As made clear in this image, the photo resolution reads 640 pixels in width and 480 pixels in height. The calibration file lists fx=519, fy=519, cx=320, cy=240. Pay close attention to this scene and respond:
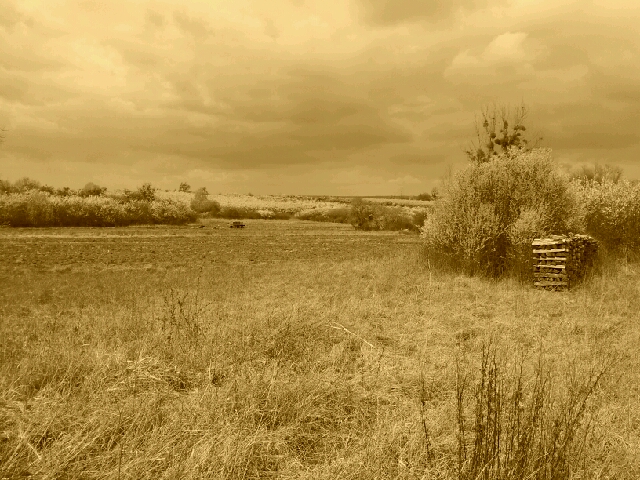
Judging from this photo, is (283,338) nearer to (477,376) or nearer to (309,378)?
(309,378)

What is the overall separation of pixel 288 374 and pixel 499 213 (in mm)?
13084

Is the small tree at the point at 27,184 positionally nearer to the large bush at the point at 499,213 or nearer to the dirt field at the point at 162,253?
the dirt field at the point at 162,253

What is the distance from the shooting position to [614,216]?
2234cm

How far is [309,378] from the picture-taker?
20.2 feet

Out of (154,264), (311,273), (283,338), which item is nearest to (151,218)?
(154,264)

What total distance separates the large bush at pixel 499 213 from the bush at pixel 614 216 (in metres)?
4.80

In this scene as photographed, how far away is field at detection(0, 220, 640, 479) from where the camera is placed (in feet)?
14.4

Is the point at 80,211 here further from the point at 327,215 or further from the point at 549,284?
the point at 549,284

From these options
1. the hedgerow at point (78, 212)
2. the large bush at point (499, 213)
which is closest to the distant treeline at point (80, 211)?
the hedgerow at point (78, 212)

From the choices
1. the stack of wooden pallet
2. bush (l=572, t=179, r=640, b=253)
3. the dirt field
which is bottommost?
the dirt field

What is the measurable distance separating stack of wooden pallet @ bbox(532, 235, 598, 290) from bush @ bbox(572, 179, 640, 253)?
7211 millimetres

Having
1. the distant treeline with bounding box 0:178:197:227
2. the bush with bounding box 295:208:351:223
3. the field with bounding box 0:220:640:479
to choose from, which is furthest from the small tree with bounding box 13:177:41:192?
Answer: the field with bounding box 0:220:640:479

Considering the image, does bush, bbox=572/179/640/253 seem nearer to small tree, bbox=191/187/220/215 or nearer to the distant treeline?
the distant treeline

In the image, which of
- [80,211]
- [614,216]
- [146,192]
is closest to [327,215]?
[146,192]
